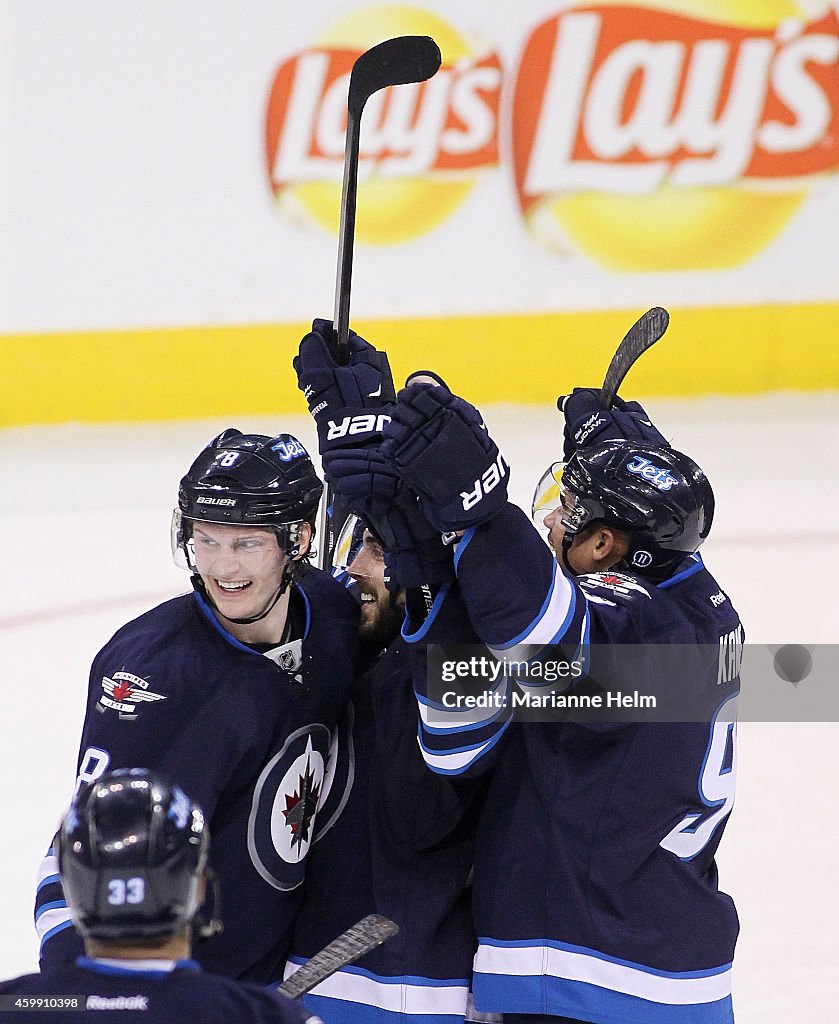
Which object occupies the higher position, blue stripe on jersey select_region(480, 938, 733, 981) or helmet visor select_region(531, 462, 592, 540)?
helmet visor select_region(531, 462, 592, 540)

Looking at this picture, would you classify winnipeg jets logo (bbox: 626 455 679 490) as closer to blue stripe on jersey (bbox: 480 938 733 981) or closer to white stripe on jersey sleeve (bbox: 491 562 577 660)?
white stripe on jersey sleeve (bbox: 491 562 577 660)

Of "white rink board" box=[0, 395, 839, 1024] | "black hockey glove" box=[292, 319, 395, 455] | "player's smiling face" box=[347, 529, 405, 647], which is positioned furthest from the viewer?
"white rink board" box=[0, 395, 839, 1024]

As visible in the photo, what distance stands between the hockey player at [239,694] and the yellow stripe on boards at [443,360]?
4809 millimetres

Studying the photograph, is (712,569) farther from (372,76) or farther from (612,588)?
(612,588)

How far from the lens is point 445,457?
5.57ft

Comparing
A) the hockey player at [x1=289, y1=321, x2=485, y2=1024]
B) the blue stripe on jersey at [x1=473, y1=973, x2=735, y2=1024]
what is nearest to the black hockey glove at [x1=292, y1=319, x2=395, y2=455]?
the hockey player at [x1=289, y1=321, x2=485, y2=1024]

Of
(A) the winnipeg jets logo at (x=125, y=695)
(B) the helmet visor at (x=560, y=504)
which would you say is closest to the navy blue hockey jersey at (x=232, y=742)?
(A) the winnipeg jets logo at (x=125, y=695)

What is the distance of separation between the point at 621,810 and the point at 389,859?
340mm

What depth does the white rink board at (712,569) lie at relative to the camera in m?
3.39

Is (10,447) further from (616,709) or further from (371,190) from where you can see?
(616,709)

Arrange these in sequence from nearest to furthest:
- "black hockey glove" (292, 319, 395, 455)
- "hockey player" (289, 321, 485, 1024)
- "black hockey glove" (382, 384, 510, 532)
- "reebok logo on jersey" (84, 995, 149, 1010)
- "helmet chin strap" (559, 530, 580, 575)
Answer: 1. "reebok logo on jersey" (84, 995, 149, 1010)
2. "black hockey glove" (382, 384, 510, 532)
3. "black hockey glove" (292, 319, 395, 455)
4. "hockey player" (289, 321, 485, 1024)
5. "helmet chin strap" (559, 530, 580, 575)

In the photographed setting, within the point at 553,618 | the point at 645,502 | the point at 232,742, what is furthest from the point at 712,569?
the point at 553,618

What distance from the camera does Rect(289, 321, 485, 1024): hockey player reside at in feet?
6.72

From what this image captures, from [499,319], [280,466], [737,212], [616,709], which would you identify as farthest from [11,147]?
Answer: [616,709]
